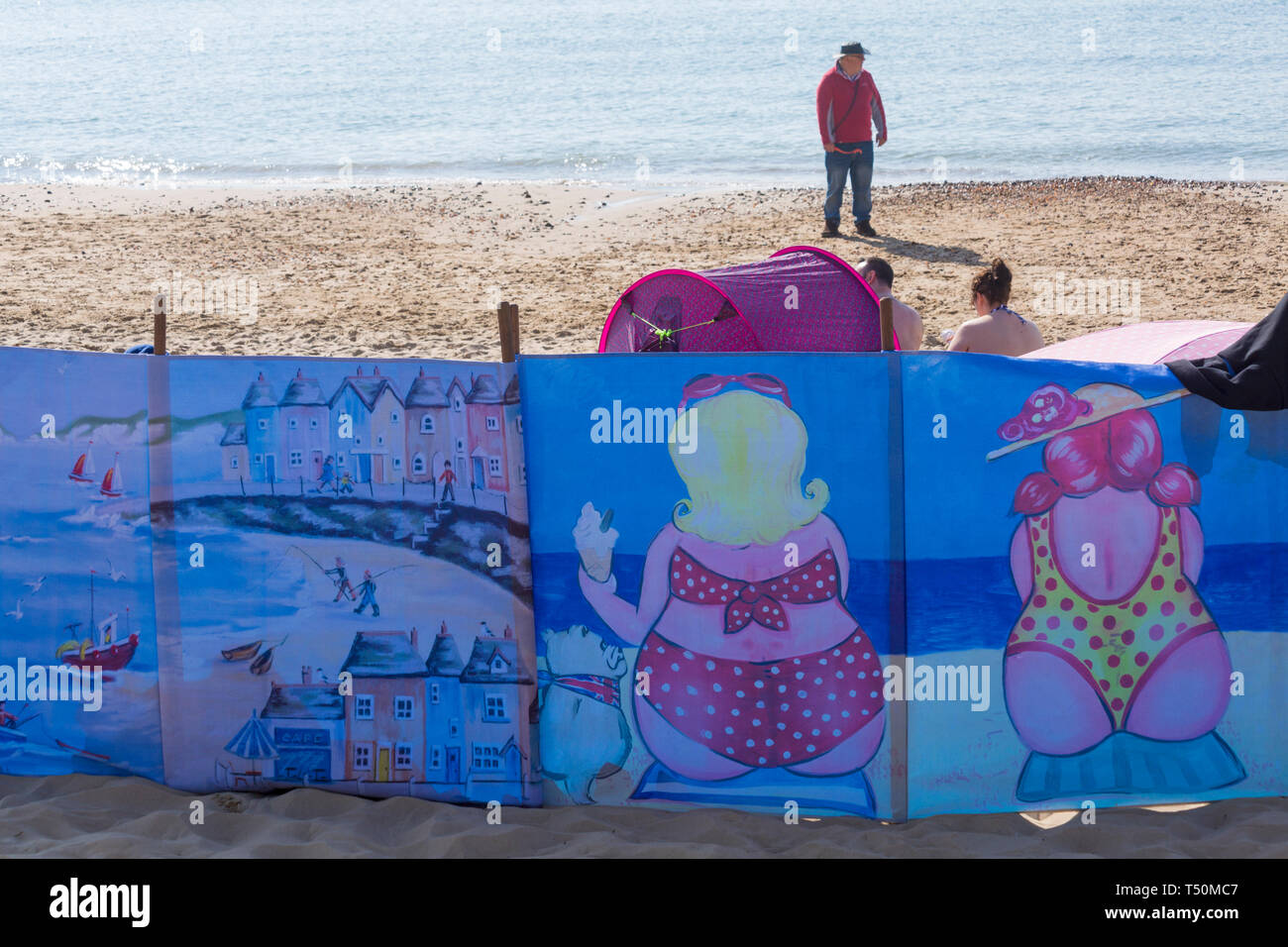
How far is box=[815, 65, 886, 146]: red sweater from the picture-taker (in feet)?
43.9

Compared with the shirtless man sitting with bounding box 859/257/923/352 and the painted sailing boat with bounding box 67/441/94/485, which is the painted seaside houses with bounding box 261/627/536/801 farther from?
the shirtless man sitting with bounding box 859/257/923/352

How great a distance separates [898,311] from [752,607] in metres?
3.05

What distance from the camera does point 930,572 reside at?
4.49 meters

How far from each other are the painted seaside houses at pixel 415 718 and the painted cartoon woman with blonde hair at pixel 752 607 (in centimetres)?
55

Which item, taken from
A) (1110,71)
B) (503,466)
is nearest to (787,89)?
(1110,71)

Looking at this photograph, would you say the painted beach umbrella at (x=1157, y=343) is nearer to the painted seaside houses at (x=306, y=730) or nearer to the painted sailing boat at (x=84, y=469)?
the painted seaside houses at (x=306, y=730)

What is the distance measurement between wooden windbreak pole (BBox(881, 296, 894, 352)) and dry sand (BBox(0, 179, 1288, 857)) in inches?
69.1

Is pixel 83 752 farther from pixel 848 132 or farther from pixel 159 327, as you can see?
pixel 848 132

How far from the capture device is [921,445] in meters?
4.46

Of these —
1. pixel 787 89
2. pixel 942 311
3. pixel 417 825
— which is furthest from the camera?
pixel 787 89

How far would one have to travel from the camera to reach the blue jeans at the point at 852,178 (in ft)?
43.8

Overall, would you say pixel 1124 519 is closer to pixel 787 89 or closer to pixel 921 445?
pixel 921 445
